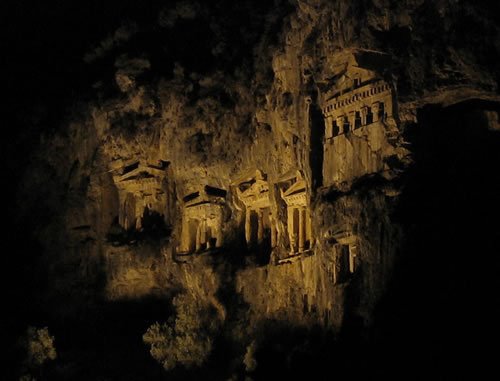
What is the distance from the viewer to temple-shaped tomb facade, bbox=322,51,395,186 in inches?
1665

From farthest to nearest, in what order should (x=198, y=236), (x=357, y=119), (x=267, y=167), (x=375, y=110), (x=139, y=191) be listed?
(x=139, y=191) → (x=198, y=236) → (x=267, y=167) → (x=357, y=119) → (x=375, y=110)

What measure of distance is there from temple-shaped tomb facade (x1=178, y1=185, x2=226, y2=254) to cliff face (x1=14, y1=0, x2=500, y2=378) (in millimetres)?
75

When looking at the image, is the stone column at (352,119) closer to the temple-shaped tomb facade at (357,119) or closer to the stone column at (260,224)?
the temple-shaped tomb facade at (357,119)

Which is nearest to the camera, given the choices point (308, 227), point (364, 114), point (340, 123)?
point (364, 114)

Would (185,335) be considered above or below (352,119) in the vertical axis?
below

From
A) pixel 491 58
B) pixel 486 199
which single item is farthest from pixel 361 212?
pixel 491 58

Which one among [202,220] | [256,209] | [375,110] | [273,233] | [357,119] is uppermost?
[375,110]

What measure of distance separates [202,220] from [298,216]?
5.67 meters

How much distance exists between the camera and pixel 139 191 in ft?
176

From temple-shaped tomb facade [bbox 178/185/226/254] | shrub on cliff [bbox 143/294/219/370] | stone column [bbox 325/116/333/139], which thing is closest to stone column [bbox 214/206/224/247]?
temple-shaped tomb facade [bbox 178/185/226/254]

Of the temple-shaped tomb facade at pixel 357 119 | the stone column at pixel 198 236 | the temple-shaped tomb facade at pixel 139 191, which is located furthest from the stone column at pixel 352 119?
the temple-shaped tomb facade at pixel 139 191

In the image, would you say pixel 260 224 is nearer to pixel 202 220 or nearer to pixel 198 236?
pixel 202 220

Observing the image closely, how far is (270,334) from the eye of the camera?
46.6 m

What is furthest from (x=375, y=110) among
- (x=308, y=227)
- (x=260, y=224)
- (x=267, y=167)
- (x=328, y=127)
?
(x=260, y=224)
